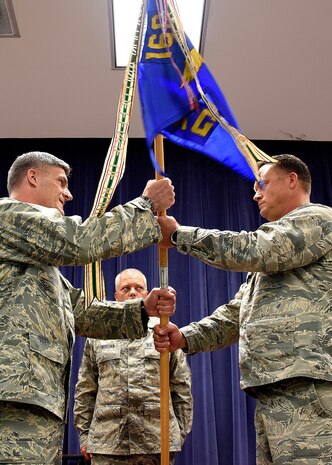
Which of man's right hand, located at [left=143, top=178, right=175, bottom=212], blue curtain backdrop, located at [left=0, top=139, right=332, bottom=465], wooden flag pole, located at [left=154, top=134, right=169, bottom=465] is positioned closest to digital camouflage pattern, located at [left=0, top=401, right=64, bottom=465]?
wooden flag pole, located at [left=154, top=134, right=169, bottom=465]

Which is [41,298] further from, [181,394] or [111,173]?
[181,394]

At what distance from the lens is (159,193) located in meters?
2.38

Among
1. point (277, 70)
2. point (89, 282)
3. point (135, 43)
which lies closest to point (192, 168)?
point (277, 70)

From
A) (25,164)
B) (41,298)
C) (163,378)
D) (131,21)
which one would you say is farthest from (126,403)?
(131,21)

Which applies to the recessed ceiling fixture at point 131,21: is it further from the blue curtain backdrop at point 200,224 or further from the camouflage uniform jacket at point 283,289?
the camouflage uniform jacket at point 283,289

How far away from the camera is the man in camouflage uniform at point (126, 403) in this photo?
10.2ft

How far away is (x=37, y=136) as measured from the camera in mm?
5090

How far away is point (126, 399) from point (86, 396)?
32 centimetres

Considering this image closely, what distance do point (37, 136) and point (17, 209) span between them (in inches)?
121

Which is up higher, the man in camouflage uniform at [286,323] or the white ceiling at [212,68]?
the white ceiling at [212,68]

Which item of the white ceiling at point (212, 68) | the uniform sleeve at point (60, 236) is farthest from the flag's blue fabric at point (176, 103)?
the white ceiling at point (212, 68)

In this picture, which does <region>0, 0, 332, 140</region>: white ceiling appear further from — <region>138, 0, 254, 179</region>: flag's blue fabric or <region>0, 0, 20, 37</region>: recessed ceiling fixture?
<region>138, 0, 254, 179</region>: flag's blue fabric

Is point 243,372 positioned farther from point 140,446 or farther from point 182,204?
point 182,204

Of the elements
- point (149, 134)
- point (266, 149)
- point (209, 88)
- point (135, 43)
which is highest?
point (266, 149)
